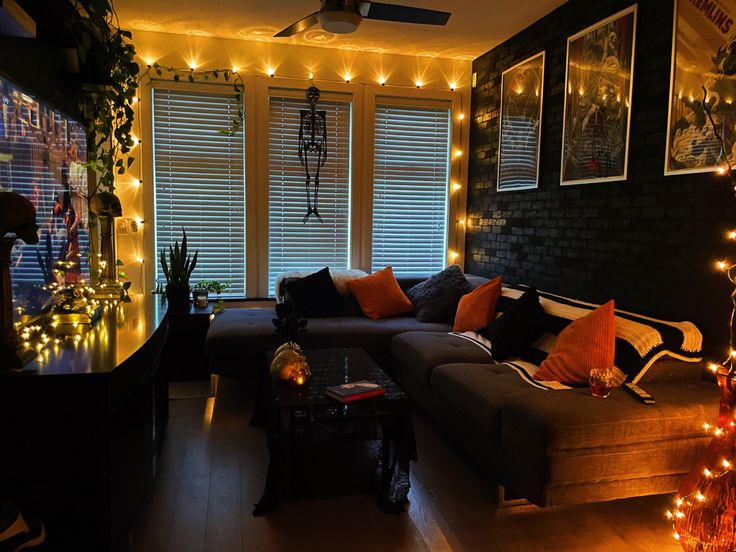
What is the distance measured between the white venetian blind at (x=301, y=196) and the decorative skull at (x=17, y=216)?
314cm

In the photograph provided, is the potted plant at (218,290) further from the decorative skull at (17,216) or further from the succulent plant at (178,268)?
the decorative skull at (17,216)

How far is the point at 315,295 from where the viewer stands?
4.47m

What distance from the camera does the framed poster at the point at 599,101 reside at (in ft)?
10.6

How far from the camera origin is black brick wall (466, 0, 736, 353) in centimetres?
273

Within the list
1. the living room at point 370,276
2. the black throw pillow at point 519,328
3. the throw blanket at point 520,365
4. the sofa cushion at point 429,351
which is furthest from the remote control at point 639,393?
the sofa cushion at point 429,351

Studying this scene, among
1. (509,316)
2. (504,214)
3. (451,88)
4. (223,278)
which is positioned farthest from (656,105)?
(223,278)

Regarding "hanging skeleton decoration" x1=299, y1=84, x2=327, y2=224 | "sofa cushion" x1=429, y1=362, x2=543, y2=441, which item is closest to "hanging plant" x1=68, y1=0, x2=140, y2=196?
"hanging skeleton decoration" x1=299, y1=84, x2=327, y2=224

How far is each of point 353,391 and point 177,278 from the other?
8.03 feet

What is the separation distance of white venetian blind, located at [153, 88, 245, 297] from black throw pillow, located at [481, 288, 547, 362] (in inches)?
101

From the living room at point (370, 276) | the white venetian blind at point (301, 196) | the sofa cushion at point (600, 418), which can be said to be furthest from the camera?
the white venetian blind at point (301, 196)

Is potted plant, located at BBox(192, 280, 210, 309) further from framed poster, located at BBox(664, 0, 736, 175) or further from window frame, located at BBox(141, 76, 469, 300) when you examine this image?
framed poster, located at BBox(664, 0, 736, 175)

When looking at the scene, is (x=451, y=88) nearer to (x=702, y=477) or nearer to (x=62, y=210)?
(x=62, y=210)

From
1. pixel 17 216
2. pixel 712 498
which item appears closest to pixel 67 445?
pixel 17 216

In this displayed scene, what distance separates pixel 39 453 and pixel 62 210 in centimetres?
136
